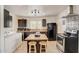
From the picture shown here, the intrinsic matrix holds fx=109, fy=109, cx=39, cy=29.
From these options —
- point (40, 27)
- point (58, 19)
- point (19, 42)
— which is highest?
point (58, 19)

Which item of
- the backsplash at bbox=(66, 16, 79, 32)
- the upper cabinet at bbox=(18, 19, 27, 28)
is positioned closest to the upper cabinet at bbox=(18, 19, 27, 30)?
the upper cabinet at bbox=(18, 19, 27, 28)

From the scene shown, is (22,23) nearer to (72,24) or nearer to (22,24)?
(22,24)

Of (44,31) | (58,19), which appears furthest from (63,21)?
(44,31)

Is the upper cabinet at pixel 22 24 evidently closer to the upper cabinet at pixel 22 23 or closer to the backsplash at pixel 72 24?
the upper cabinet at pixel 22 23

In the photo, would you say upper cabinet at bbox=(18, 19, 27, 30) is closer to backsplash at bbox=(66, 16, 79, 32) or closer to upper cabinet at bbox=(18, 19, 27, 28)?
upper cabinet at bbox=(18, 19, 27, 28)

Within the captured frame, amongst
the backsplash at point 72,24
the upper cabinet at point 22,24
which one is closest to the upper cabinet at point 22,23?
the upper cabinet at point 22,24

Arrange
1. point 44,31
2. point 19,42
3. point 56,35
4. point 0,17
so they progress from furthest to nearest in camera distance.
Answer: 1. point 19,42
2. point 44,31
3. point 56,35
4. point 0,17

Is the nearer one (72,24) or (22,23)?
(22,23)

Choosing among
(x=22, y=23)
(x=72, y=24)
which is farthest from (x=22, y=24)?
(x=72, y=24)

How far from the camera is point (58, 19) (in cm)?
298
